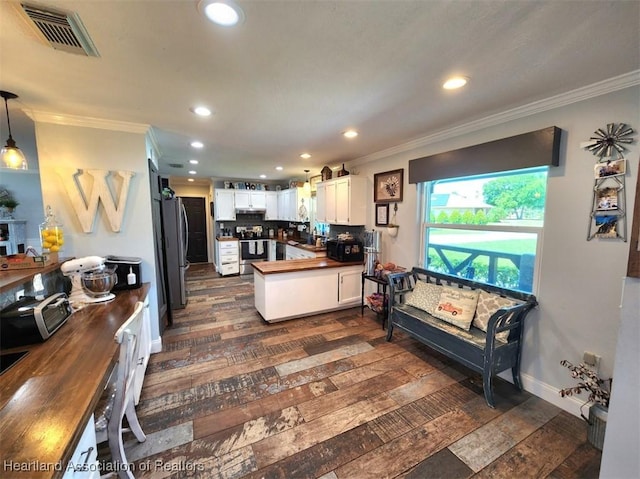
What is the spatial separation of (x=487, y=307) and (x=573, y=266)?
698 mm

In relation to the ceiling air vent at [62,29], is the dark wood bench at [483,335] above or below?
below

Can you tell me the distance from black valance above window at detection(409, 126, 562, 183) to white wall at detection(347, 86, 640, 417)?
4.5 inches

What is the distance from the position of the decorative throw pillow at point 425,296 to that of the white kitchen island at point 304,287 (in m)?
1.11

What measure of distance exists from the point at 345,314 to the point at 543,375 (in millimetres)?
2277

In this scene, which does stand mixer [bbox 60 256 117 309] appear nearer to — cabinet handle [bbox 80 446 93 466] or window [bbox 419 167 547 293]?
cabinet handle [bbox 80 446 93 466]

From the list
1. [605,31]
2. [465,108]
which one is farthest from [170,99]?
[605,31]

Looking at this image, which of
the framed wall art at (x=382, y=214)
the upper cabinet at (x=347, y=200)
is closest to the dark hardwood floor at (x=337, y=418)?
the framed wall art at (x=382, y=214)

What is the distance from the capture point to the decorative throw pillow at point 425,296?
9.07 ft

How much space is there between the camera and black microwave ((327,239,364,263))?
12.8 feet

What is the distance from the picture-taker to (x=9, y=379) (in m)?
1.13

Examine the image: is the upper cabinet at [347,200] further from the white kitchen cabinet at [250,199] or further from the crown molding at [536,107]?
the white kitchen cabinet at [250,199]

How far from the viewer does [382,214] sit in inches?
149

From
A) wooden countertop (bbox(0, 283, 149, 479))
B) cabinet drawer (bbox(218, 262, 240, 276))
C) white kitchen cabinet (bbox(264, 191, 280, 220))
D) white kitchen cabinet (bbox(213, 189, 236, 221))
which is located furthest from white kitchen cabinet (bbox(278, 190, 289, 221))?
wooden countertop (bbox(0, 283, 149, 479))

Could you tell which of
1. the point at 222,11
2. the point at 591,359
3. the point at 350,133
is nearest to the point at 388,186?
the point at 350,133
